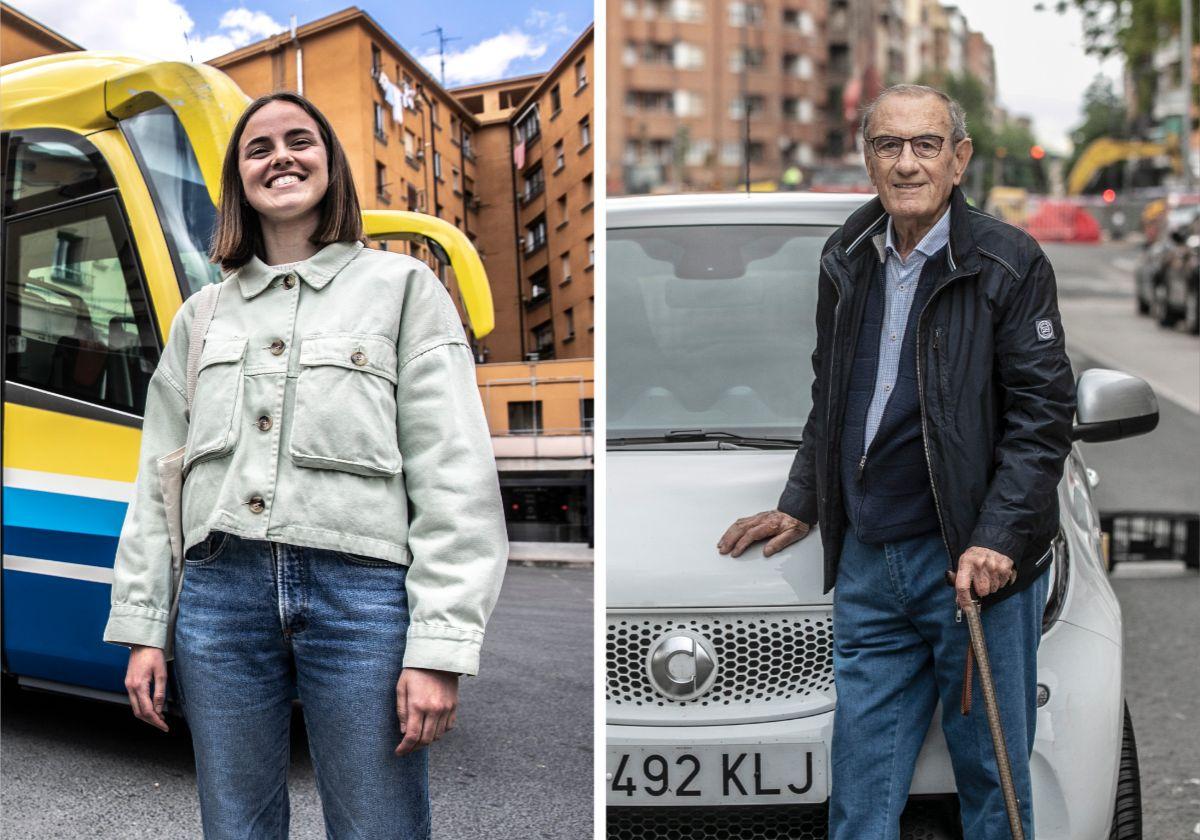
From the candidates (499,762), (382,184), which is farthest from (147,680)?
(382,184)

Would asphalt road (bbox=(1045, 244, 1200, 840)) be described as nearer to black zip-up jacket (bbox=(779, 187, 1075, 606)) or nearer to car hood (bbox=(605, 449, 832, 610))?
car hood (bbox=(605, 449, 832, 610))

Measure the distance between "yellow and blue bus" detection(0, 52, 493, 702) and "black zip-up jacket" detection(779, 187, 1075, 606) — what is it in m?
0.83

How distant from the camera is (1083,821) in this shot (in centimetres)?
271

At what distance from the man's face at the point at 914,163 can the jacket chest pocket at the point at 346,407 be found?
96 cm

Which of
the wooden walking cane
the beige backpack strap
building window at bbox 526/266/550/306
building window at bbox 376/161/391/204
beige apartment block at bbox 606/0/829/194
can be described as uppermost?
beige apartment block at bbox 606/0/829/194

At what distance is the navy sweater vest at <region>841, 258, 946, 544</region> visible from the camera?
2.45m

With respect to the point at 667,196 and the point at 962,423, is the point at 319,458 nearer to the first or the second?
the point at 962,423

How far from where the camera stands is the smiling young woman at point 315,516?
6.89ft

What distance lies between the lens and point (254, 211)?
7.50 ft

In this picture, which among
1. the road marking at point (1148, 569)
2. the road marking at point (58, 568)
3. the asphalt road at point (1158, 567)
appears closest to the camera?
the road marking at point (58, 568)

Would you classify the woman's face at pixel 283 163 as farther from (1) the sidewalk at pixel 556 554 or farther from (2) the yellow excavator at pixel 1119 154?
(2) the yellow excavator at pixel 1119 154

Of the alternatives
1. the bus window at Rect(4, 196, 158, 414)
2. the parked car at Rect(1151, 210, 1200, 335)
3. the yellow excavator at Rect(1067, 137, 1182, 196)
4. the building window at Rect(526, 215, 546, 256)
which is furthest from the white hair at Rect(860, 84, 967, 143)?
the yellow excavator at Rect(1067, 137, 1182, 196)

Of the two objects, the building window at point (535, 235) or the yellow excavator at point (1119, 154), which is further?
the yellow excavator at point (1119, 154)

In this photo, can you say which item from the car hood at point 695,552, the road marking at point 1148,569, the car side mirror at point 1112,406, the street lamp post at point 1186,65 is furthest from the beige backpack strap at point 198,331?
the street lamp post at point 1186,65
